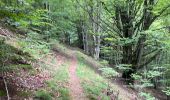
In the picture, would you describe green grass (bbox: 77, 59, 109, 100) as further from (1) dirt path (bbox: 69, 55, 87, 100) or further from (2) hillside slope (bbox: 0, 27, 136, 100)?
(1) dirt path (bbox: 69, 55, 87, 100)

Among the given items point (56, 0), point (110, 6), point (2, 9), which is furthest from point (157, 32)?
point (56, 0)

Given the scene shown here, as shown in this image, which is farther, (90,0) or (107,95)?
(90,0)

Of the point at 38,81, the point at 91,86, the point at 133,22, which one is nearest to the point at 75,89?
the point at 91,86

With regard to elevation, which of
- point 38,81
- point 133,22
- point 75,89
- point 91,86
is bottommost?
point 91,86

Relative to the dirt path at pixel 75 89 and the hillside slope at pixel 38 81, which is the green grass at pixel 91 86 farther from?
the dirt path at pixel 75 89

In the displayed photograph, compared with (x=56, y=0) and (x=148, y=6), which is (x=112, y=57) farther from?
(x=148, y=6)

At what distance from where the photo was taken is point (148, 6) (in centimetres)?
1694

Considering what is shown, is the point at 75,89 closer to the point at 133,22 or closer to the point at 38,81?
the point at 38,81

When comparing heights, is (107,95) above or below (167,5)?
below

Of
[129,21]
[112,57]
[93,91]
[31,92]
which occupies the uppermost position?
[129,21]

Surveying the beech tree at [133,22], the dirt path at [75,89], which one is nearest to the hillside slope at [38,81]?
the dirt path at [75,89]

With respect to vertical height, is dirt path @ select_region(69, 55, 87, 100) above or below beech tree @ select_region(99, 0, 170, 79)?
below

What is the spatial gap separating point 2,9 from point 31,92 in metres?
4.03

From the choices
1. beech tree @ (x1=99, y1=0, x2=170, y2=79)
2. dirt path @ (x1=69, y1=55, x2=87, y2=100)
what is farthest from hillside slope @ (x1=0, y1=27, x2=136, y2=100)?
beech tree @ (x1=99, y1=0, x2=170, y2=79)
